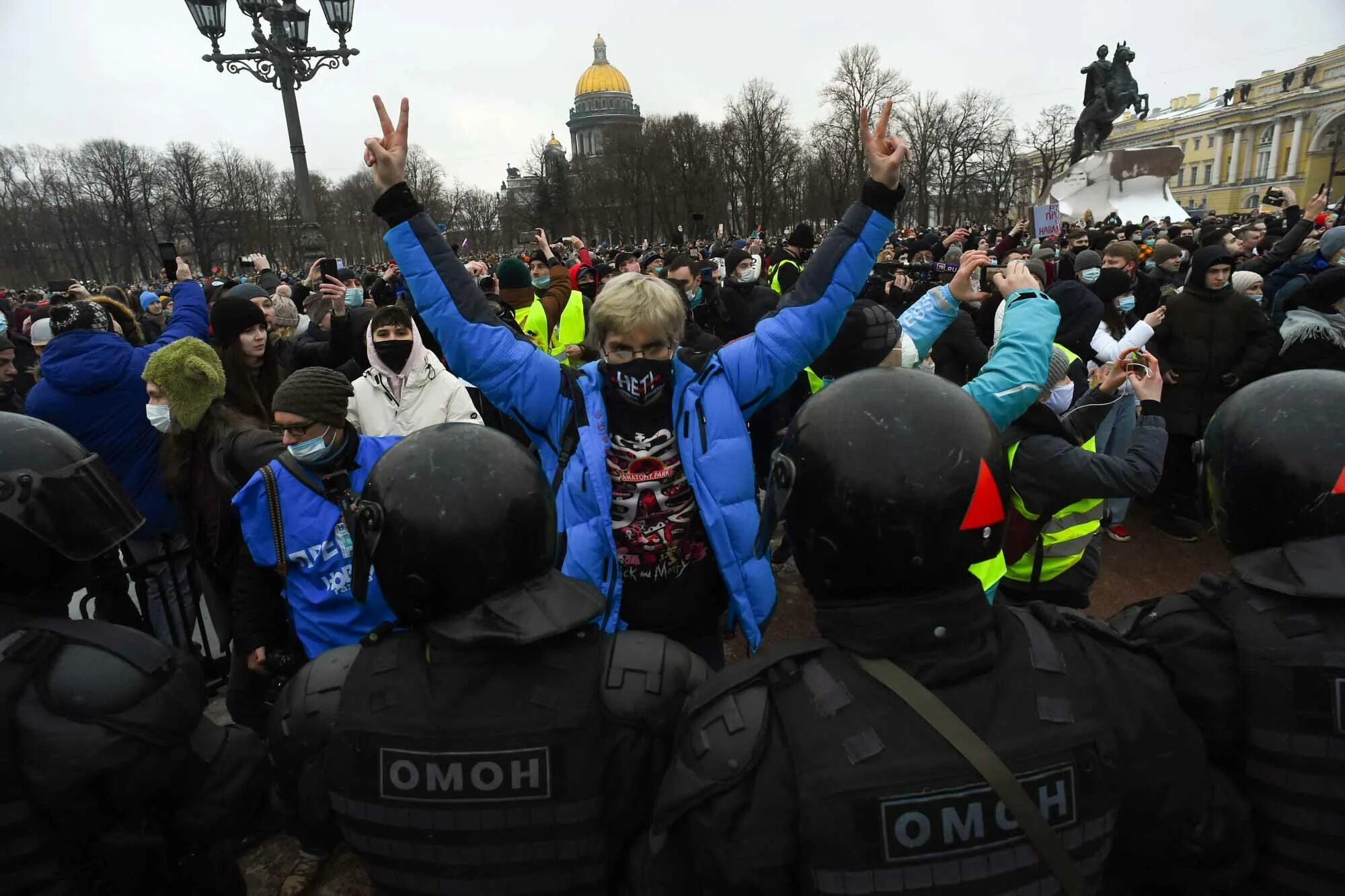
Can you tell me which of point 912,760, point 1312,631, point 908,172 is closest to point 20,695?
point 912,760

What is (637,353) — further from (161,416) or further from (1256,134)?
(1256,134)

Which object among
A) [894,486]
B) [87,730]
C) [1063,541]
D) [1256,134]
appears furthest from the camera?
[1256,134]

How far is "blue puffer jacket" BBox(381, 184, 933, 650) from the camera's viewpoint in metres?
2.29

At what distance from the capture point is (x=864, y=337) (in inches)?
116

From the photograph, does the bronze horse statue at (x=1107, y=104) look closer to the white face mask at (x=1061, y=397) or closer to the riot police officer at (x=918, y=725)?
the white face mask at (x=1061, y=397)

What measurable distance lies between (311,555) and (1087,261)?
7.19m

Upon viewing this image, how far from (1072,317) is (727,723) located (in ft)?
16.6

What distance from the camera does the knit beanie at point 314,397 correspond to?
2.53 metres

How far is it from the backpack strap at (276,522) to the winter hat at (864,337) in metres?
2.00

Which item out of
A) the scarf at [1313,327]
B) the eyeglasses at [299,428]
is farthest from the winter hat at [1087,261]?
the eyeglasses at [299,428]

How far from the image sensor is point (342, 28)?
9.63 metres

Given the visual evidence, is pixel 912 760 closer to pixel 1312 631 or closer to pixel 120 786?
pixel 1312 631

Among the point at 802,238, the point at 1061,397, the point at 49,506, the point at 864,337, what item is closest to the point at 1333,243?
the point at 802,238

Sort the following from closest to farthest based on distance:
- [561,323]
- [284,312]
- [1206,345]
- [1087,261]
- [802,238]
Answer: [1206,345] → [284,312] → [561,323] → [1087,261] → [802,238]
